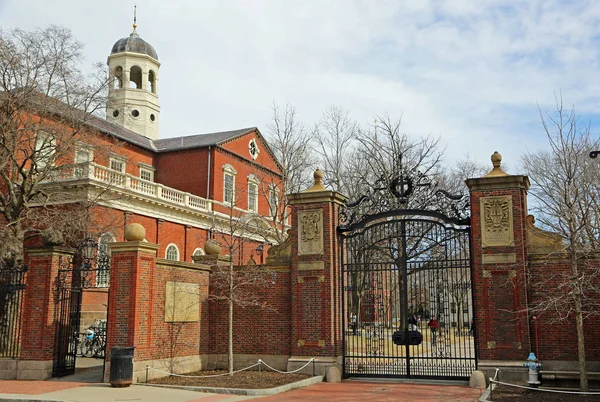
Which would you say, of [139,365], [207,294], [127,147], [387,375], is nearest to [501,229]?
[387,375]

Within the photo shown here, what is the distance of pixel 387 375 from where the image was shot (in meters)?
14.8

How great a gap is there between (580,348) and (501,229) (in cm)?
341

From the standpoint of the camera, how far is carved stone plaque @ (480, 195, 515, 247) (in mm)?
14227

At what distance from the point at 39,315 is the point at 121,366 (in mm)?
3213

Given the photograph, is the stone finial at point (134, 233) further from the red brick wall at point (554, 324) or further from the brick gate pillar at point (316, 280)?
the red brick wall at point (554, 324)

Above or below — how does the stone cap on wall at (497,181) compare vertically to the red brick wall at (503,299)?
above

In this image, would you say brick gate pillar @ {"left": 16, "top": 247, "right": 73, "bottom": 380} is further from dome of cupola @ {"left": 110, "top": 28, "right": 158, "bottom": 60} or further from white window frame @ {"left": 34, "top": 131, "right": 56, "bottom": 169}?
dome of cupola @ {"left": 110, "top": 28, "right": 158, "bottom": 60}

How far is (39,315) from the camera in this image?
14.9m

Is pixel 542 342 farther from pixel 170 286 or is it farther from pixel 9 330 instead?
pixel 9 330

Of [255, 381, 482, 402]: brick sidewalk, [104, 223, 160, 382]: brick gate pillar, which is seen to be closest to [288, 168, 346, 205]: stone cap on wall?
[104, 223, 160, 382]: brick gate pillar

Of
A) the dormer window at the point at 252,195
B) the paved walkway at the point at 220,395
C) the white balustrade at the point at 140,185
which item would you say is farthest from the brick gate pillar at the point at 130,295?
the dormer window at the point at 252,195

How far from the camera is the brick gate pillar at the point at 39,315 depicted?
48.3ft

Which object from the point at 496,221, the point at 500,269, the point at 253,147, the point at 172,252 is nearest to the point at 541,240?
the point at 496,221

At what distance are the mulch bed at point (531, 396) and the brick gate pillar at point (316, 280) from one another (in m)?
4.42
